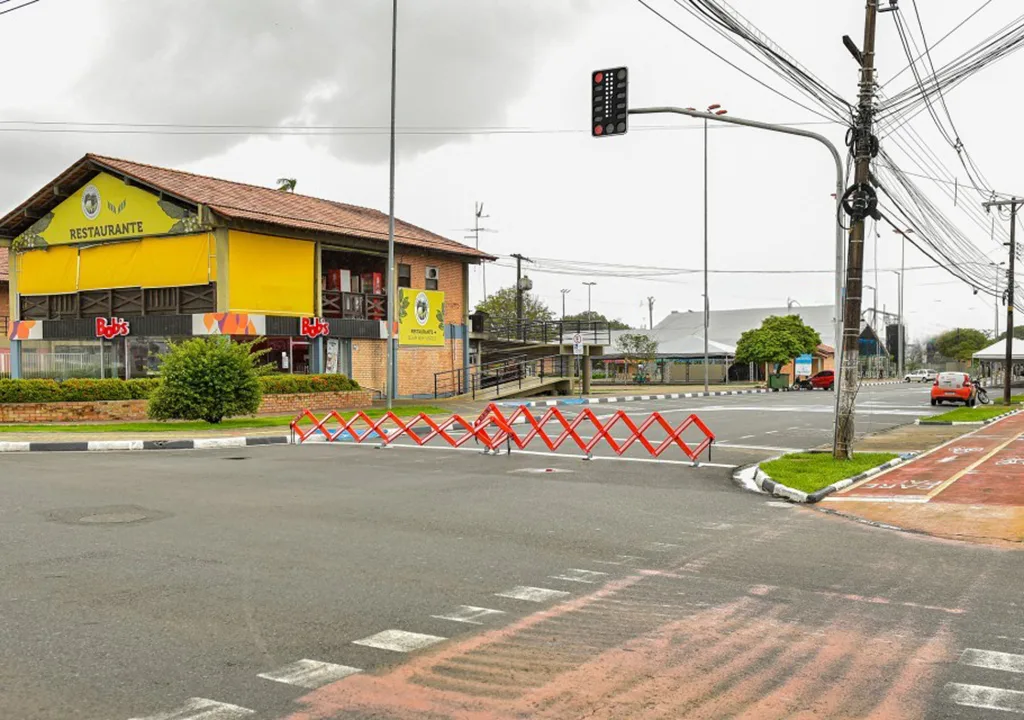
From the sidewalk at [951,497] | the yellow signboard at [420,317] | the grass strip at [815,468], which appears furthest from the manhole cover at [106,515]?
the yellow signboard at [420,317]

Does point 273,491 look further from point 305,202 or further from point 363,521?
point 305,202

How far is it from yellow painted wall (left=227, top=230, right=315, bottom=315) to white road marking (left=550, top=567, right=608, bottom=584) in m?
23.7

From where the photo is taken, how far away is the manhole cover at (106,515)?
9.47 meters

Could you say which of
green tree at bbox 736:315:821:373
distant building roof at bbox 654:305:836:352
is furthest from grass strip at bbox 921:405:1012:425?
distant building roof at bbox 654:305:836:352

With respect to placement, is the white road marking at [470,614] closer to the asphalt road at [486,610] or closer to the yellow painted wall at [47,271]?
the asphalt road at [486,610]

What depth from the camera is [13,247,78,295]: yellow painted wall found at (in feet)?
109

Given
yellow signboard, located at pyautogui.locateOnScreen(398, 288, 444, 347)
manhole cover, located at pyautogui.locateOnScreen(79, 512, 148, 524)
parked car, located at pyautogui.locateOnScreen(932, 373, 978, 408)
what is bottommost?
manhole cover, located at pyautogui.locateOnScreen(79, 512, 148, 524)

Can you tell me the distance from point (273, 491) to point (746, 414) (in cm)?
2091

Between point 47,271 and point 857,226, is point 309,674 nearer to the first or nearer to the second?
point 857,226

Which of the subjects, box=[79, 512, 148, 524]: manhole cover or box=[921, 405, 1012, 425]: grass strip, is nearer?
box=[79, 512, 148, 524]: manhole cover

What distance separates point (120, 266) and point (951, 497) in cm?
2839

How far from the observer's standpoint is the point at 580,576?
7238 mm

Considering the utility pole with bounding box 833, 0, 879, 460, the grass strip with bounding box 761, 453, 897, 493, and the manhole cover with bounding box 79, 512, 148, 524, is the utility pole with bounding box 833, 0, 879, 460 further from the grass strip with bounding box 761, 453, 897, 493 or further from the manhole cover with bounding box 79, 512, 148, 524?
the manhole cover with bounding box 79, 512, 148, 524

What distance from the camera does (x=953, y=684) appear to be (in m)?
4.69
